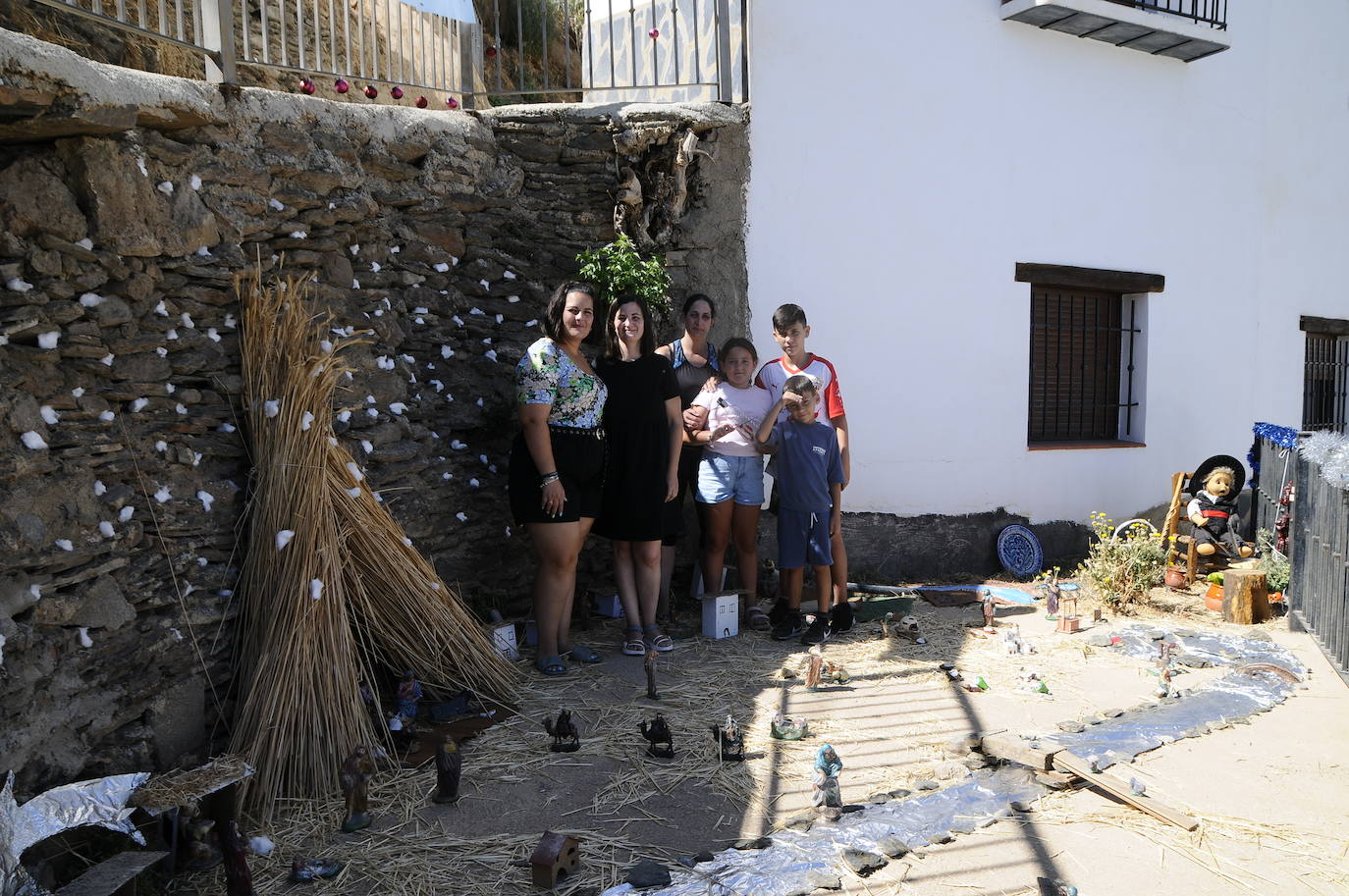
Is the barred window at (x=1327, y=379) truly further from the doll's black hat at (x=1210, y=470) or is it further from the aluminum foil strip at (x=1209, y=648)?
the aluminum foil strip at (x=1209, y=648)

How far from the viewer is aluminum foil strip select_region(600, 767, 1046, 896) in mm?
2408

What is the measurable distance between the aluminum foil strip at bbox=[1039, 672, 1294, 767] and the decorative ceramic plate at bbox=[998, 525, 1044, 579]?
2026mm

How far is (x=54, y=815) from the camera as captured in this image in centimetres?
226

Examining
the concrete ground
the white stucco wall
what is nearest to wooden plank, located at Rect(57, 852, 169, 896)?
the concrete ground

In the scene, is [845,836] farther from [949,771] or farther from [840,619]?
[840,619]

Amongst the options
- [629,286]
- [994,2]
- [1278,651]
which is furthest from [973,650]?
[994,2]

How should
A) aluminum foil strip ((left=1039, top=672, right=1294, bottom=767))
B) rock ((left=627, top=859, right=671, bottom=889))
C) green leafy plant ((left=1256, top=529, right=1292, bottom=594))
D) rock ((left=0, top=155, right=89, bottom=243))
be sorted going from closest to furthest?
1. rock ((left=627, top=859, right=671, bottom=889))
2. rock ((left=0, top=155, right=89, bottom=243))
3. aluminum foil strip ((left=1039, top=672, right=1294, bottom=767))
4. green leafy plant ((left=1256, top=529, right=1292, bottom=594))

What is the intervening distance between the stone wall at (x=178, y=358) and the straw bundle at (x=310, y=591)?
0.44 ft

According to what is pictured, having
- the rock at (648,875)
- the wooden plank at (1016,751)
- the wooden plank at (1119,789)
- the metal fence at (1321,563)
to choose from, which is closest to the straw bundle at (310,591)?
the rock at (648,875)

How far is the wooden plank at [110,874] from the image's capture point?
82.4 inches

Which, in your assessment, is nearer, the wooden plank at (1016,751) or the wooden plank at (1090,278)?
the wooden plank at (1016,751)

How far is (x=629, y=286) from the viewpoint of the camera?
4602mm

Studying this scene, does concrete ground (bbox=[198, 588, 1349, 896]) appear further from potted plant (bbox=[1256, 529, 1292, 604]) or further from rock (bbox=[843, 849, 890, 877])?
potted plant (bbox=[1256, 529, 1292, 604])

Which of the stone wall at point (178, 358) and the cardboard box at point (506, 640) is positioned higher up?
the stone wall at point (178, 358)
